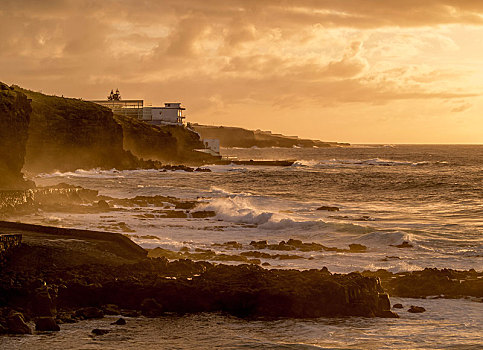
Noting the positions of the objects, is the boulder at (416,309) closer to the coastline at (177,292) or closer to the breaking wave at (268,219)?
the coastline at (177,292)

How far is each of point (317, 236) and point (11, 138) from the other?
26.2m

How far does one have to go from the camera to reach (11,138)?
155 feet

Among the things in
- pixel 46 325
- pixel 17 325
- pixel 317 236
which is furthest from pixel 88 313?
pixel 317 236

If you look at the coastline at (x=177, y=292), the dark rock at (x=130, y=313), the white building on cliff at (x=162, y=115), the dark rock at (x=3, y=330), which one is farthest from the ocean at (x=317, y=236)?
the white building on cliff at (x=162, y=115)

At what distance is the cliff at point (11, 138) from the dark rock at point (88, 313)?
30.7 m

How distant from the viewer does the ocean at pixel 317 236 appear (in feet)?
48.6

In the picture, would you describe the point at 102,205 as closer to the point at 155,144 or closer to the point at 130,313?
the point at 130,313

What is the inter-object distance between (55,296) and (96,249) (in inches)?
206

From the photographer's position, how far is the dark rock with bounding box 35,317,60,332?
14.9m

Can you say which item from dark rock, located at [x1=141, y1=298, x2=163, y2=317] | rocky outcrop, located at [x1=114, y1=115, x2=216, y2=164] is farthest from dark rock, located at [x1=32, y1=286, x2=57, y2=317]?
rocky outcrop, located at [x1=114, y1=115, x2=216, y2=164]

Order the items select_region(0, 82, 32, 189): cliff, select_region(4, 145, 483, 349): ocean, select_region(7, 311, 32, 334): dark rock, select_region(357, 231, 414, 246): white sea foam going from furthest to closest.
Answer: select_region(0, 82, 32, 189): cliff
select_region(357, 231, 414, 246): white sea foam
select_region(4, 145, 483, 349): ocean
select_region(7, 311, 32, 334): dark rock

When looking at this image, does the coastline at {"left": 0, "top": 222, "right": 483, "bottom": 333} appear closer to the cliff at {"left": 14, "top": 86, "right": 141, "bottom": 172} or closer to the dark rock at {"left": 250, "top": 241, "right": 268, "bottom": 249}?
the dark rock at {"left": 250, "top": 241, "right": 268, "bottom": 249}

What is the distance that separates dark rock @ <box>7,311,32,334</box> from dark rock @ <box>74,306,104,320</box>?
1513 millimetres

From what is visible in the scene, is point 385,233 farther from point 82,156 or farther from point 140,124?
point 140,124
